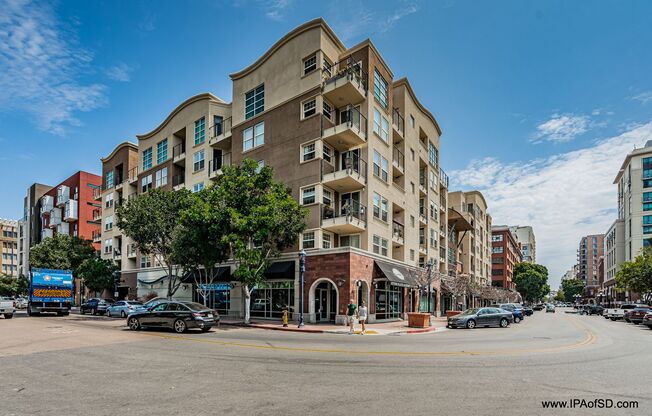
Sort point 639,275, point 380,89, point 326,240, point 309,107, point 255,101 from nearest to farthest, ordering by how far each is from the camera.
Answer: point 326,240
point 309,107
point 380,89
point 255,101
point 639,275

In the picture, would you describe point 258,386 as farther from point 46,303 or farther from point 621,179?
point 621,179

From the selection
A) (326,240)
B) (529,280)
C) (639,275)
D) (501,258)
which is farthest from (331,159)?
(529,280)

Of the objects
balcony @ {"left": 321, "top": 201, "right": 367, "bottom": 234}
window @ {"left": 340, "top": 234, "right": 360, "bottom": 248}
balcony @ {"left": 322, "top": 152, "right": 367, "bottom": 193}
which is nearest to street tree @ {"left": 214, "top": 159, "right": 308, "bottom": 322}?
balcony @ {"left": 321, "top": 201, "right": 367, "bottom": 234}

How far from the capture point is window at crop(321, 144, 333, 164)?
99.1 ft

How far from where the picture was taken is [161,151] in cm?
4550

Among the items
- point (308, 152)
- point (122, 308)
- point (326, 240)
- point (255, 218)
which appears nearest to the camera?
point (255, 218)

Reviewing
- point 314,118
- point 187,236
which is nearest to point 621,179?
point 314,118

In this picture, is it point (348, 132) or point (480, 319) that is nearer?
point (480, 319)

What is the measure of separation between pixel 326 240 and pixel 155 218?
13.1 metres

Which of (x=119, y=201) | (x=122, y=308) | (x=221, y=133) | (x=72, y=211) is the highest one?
(x=221, y=133)

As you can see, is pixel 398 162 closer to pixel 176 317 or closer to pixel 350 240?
pixel 350 240

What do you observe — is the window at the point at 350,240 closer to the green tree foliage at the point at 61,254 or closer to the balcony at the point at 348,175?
the balcony at the point at 348,175

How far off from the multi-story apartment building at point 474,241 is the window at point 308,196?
34762mm

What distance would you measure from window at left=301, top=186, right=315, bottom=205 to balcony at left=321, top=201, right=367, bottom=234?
105 centimetres
